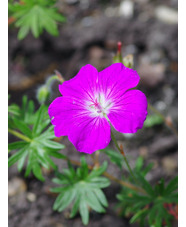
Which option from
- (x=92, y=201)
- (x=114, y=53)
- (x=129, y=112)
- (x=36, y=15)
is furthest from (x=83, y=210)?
(x=114, y=53)

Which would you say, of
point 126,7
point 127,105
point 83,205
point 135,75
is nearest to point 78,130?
point 127,105

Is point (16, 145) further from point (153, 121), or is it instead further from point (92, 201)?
point (153, 121)

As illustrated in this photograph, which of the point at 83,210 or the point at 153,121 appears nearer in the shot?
the point at 83,210

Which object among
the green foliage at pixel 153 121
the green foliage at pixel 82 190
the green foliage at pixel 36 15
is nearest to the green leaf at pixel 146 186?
the green foliage at pixel 82 190

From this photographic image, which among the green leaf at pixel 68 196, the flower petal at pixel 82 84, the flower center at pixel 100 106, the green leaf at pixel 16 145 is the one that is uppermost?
the flower petal at pixel 82 84

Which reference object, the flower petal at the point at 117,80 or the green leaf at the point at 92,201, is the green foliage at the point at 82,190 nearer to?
the green leaf at the point at 92,201

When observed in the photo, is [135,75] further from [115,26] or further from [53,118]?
[115,26]
